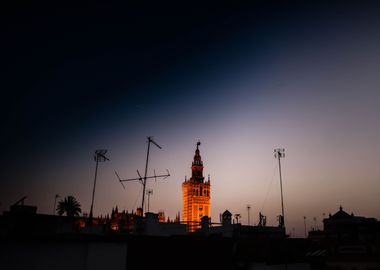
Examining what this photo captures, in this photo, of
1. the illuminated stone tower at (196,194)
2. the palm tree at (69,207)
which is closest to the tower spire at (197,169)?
the illuminated stone tower at (196,194)

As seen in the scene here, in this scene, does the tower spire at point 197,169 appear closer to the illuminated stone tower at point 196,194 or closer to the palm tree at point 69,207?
the illuminated stone tower at point 196,194

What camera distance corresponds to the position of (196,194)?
166 m

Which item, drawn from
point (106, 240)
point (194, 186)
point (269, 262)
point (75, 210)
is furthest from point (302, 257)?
point (194, 186)

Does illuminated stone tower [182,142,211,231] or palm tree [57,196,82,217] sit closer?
palm tree [57,196,82,217]

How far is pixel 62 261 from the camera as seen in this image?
18.8 metres

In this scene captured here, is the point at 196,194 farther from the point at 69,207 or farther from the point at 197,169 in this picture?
the point at 69,207

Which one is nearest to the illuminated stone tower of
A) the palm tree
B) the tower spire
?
the tower spire

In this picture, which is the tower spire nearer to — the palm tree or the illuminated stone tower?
the illuminated stone tower

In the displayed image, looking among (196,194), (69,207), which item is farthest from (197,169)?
(69,207)

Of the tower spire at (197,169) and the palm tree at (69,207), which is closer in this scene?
the palm tree at (69,207)

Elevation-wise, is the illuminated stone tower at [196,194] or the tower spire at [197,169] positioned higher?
the tower spire at [197,169]

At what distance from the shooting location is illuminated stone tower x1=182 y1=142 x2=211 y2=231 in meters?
165

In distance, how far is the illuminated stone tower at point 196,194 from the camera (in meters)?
165

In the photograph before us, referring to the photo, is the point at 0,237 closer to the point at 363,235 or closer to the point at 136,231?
the point at 136,231
